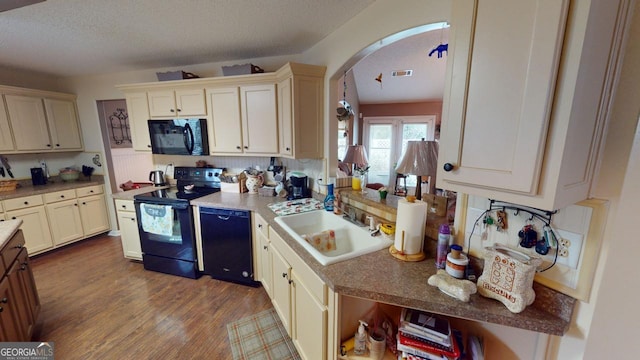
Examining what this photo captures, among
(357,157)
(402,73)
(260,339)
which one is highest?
(402,73)

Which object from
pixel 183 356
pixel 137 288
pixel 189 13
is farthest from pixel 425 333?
pixel 137 288

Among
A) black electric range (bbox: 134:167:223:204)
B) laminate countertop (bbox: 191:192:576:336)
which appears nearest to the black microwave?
black electric range (bbox: 134:167:223:204)

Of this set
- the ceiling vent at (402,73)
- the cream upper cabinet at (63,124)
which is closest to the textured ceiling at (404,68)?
the ceiling vent at (402,73)

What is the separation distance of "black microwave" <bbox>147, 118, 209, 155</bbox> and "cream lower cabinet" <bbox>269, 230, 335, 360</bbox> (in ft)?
5.03

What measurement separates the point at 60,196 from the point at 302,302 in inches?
146

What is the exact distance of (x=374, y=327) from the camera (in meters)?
1.21

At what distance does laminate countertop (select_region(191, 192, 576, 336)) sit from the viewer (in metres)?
0.83

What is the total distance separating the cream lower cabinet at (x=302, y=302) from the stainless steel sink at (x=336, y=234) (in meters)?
0.10

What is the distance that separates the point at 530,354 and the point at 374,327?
0.62 m

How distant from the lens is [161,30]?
78.7 inches

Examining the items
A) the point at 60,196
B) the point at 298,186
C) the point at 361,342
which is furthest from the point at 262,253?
the point at 60,196

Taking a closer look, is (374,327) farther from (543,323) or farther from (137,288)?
(137,288)

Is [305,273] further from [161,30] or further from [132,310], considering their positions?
[161,30]

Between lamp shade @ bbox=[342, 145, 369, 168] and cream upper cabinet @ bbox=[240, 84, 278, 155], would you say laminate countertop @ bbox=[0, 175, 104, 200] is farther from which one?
lamp shade @ bbox=[342, 145, 369, 168]
